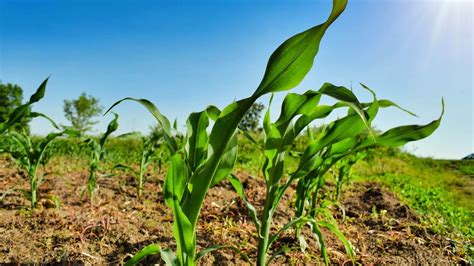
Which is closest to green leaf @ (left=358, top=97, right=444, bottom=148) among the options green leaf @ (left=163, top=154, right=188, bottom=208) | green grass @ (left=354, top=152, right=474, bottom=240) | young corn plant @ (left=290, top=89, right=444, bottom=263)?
young corn plant @ (left=290, top=89, right=444, bottom=263)

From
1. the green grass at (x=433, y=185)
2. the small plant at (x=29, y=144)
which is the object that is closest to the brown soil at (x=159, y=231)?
the small plant at (x=29, y=144)

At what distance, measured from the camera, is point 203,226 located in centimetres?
256

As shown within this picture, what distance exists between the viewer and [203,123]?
5.33ft

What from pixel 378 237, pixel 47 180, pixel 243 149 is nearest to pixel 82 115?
pixel 243 149

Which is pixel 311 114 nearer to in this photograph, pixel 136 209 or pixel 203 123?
pixel 203 123

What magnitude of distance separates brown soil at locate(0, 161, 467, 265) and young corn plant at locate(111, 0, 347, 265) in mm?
600

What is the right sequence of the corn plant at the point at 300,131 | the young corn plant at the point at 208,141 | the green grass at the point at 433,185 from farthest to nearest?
the green grass at the point at 433,185, the corn plant at the point at 300,131, the young corn plant at the point at 208,141

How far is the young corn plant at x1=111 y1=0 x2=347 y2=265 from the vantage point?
3.94ft

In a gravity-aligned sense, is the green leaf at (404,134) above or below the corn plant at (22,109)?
below

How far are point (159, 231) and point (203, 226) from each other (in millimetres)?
323

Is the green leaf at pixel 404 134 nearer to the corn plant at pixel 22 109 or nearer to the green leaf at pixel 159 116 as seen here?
the green leaf at pixel 159 116

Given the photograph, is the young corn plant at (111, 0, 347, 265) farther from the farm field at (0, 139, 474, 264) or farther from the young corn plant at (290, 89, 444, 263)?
the farm field at (0, 139, 474, 264)

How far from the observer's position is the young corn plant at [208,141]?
47.3 inches

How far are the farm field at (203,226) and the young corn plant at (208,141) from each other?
1.98ft
